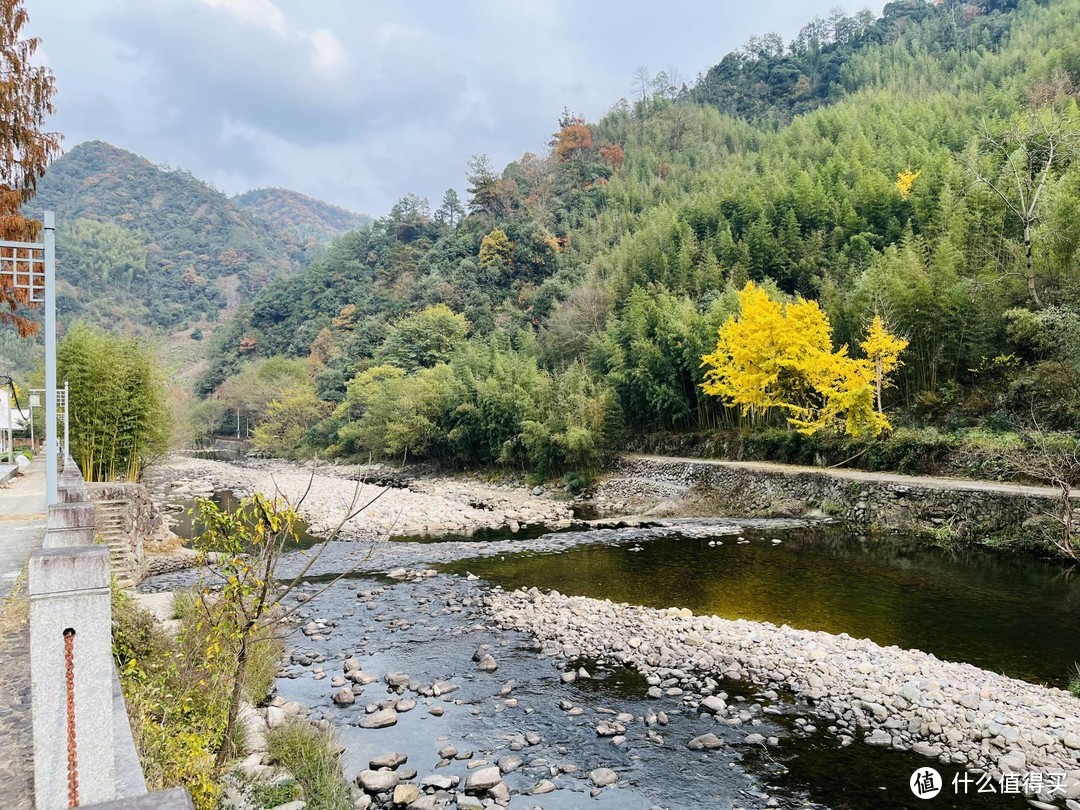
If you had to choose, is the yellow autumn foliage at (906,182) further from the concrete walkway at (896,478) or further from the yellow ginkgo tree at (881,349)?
the concrete walkway at (896,478)

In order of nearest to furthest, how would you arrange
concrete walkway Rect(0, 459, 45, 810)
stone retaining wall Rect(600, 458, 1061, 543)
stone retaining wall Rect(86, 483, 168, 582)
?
concrete walkway Rect(0, 459, 45, 810) < stone retaining wall Rect(86, 483, 168, 582) < stone retaining wall Rect(600, 458, 1061, 543)

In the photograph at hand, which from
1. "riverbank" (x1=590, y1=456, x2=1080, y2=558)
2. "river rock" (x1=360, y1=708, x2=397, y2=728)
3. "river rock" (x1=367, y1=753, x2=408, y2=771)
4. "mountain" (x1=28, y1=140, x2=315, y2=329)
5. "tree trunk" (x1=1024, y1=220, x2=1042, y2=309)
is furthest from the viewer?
"mountain" (x1=28, y1=140, x2=315, y2=329)

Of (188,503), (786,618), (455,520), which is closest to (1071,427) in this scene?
(786,618)

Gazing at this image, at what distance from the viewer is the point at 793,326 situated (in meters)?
21.5

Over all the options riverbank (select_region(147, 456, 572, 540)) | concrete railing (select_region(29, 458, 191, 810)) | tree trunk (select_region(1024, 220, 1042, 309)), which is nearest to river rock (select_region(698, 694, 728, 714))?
concrete railing (select_region(29, 458, 191, 810))

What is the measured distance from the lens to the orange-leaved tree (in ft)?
29.5

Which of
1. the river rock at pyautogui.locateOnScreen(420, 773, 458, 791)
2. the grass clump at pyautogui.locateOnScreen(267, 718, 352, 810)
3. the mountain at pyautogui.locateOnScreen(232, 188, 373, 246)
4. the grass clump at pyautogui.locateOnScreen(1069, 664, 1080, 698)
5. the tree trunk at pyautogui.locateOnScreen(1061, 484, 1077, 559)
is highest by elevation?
the mountain at pyautogui.locateOnScreen(232, 188, 373, 246)

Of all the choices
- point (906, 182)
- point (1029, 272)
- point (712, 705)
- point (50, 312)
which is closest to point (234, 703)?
point (50, 312)

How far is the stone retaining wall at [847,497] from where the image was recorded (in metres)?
14.8

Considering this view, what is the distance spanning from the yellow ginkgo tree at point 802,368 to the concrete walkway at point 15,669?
19.9 meters

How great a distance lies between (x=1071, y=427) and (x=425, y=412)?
27528 mm

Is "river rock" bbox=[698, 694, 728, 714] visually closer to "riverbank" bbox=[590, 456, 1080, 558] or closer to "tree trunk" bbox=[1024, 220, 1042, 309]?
"riverbank" bbox=[590, 456, 1080, 558]

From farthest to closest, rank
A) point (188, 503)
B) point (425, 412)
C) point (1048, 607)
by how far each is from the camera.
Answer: point (425, 412) → point (188, 503) → point (1048, 607)

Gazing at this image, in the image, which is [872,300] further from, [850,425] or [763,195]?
[763,195]
